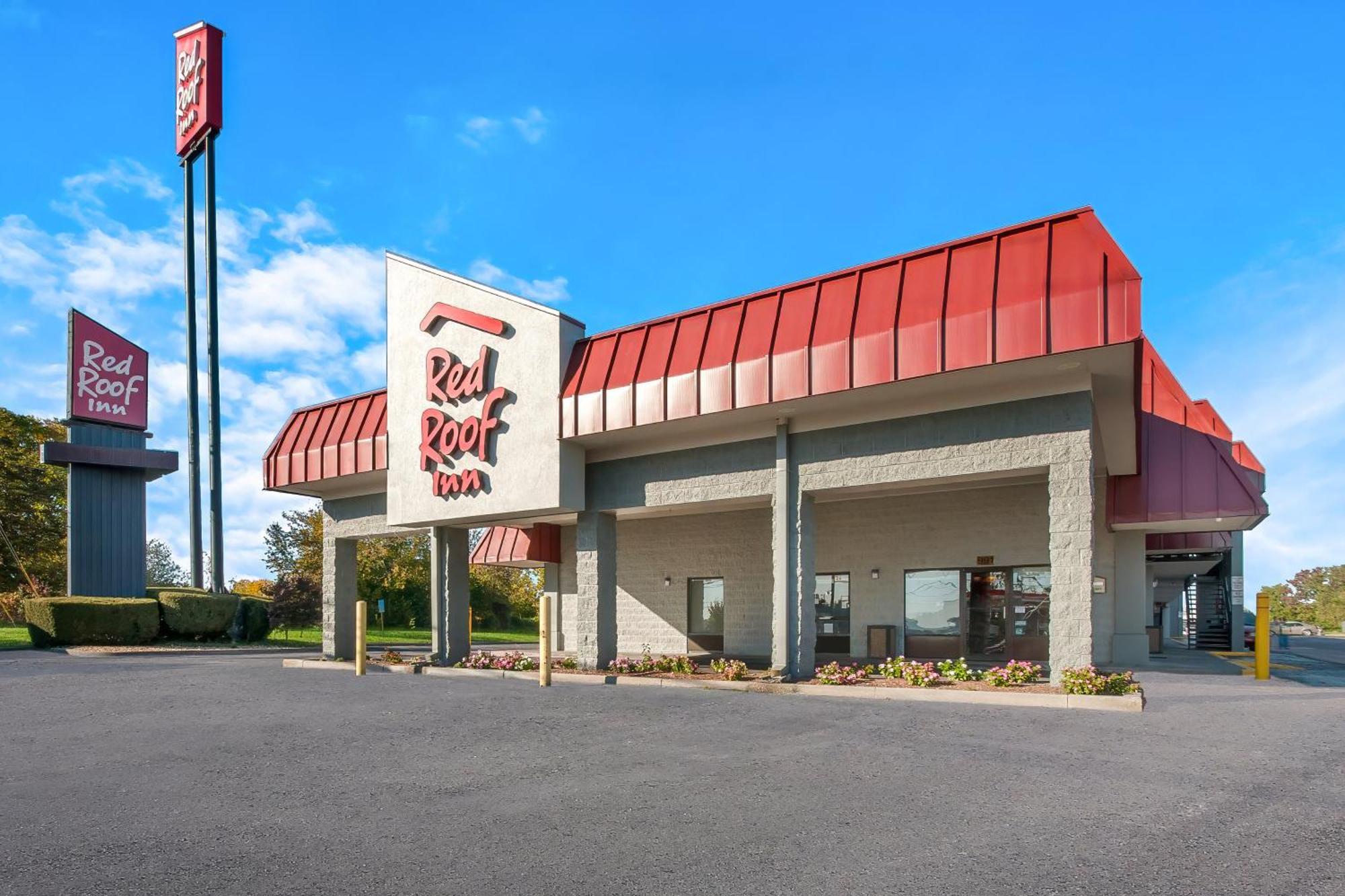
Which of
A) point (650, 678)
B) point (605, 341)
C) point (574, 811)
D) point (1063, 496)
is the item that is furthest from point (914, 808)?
point (605, 341)

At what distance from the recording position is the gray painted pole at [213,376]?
32094 mm

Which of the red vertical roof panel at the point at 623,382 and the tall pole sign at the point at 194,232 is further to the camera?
the tall pole sign at the point at 194,232

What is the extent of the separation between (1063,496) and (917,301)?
341cm

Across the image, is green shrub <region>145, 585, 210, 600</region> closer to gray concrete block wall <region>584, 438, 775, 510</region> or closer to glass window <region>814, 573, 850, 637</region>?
gray concrete block wall <region>584, 438, 775, 510</region>

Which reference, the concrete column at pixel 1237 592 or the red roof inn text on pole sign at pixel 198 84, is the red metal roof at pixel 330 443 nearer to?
the red roof inn text on pole sign at pixel 198 84

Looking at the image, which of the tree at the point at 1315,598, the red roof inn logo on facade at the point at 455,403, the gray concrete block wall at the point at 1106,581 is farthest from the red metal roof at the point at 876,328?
the tree at the point at 1315,598

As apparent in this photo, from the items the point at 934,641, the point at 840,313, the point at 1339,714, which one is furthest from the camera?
the point at 934,641

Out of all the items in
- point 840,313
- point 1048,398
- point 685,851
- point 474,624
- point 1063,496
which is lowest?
point 474,624

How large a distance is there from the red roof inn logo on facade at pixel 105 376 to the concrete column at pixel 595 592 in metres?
22.0

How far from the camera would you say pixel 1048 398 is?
12.4m

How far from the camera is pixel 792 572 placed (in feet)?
47.4

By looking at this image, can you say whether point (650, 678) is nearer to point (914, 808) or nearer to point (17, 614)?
point (914, 808)

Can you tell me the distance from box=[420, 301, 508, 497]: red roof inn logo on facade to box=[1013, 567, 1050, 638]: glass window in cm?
1171

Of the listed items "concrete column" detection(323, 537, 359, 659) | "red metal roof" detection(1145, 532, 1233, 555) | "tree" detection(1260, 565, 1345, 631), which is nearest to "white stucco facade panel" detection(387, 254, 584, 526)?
"concrete column" detection(323, 537, 359, 659)
